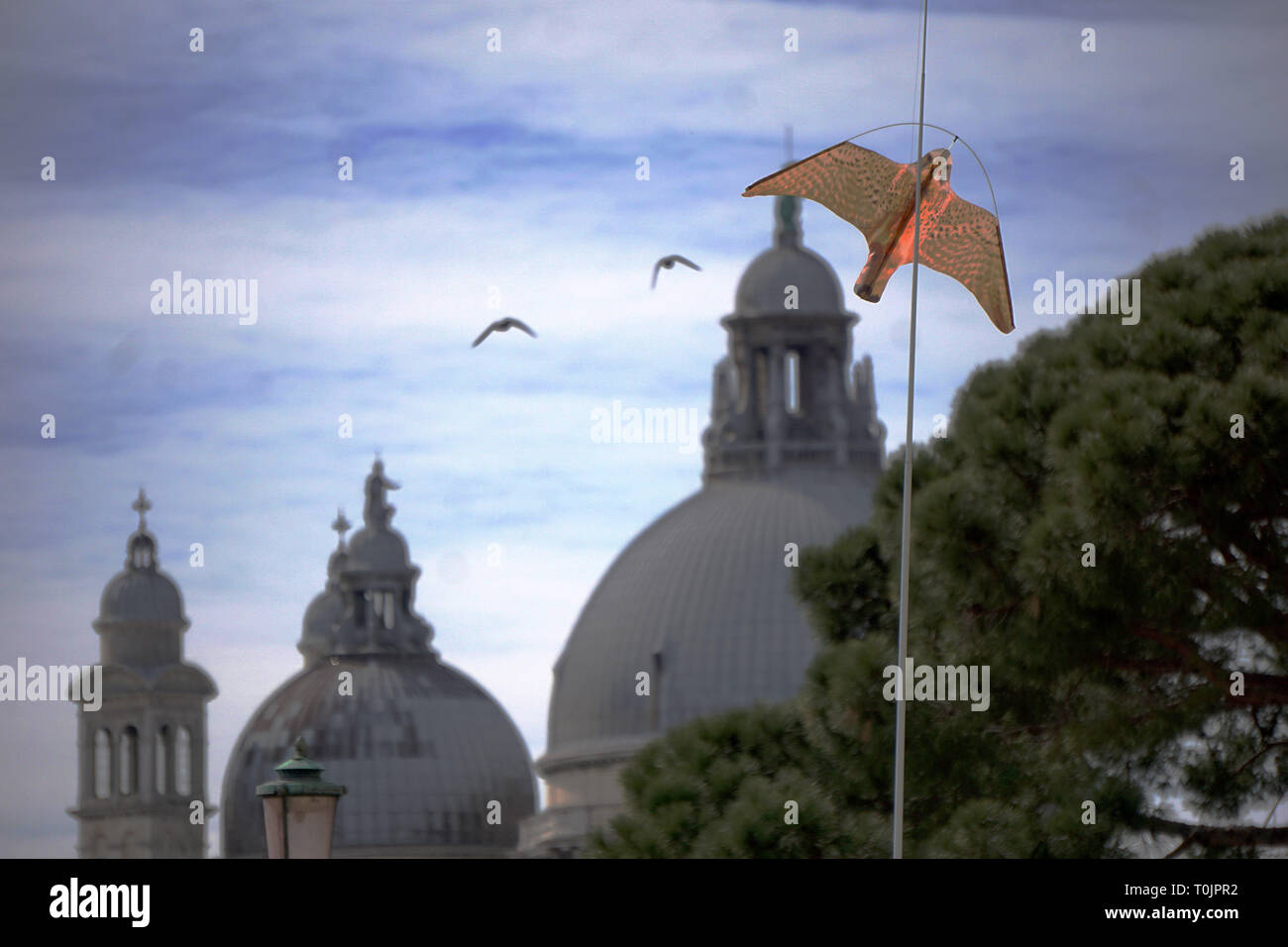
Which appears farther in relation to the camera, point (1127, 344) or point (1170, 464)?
point (1127, 344)

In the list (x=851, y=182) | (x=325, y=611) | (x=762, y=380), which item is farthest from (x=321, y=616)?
(x=851, y=182)

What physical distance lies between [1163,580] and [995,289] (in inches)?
152

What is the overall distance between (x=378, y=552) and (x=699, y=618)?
34.9 metres

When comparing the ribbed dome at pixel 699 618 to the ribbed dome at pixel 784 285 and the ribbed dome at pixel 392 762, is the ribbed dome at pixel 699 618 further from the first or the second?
the ribbed dome at pixel 392 762

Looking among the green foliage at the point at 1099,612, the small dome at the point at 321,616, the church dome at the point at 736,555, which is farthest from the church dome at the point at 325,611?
the green foliage at the point at 1099,612

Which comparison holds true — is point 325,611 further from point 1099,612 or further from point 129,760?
point 1099,612

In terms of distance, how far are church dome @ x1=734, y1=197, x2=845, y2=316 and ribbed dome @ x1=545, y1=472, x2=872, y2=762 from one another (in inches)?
296

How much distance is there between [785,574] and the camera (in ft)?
365

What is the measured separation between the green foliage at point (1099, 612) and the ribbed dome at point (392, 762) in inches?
3858

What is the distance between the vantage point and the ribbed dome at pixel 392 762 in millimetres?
131750

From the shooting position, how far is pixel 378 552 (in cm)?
14200

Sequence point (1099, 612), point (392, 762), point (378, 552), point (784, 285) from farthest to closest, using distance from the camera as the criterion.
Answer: point (378, 552) → point (392, 762) → point (784, 285) → point (1099, 612)
